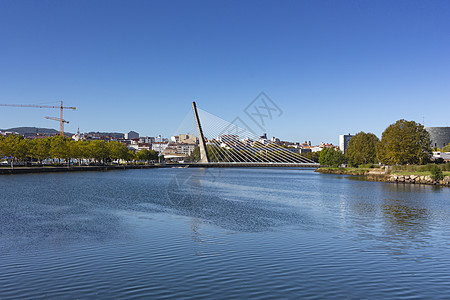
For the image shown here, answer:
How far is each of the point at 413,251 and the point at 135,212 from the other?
1393 centimetres

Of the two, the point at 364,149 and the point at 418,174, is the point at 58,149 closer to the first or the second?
the point at 418,174

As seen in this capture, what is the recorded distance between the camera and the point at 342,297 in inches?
320

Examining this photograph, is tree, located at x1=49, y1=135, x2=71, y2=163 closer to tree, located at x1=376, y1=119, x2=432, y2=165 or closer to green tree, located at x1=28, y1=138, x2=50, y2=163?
green tree, located at x1=28, y1=138, x2=50, y2=163

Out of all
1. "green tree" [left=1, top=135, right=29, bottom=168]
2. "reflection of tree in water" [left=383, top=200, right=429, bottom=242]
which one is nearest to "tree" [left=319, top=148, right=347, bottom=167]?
"reflection of tree in water" [left=383, top=200, right=429, bottom=242]

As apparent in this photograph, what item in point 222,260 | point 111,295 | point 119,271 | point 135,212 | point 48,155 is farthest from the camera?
point 48,155

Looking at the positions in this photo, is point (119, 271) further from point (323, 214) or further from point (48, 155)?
point (48, 155)

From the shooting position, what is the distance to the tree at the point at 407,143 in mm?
61344

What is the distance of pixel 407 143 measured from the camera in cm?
6119

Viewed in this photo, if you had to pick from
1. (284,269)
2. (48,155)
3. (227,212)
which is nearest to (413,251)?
(284,269)

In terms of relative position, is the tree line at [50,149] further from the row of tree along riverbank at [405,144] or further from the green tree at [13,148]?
the row of tree along riverbank at [405,144]

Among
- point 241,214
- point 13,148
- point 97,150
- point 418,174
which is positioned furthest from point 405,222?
point 97,150

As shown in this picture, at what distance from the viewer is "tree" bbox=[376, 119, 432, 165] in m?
61.3

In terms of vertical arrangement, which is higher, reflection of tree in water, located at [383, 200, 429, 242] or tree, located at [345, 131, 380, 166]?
tree, located at [345, 131, 380, 166]

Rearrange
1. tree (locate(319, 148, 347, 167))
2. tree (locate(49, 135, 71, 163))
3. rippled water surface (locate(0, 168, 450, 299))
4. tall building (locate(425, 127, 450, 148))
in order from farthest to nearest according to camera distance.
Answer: tall building (locate(425, 127, 450, 148)), tree (locate(319, 148, 347, 167)), tree (locate(49, 135, 71, 163)), rippled water surface (locate(0, 168, 450, 299))
